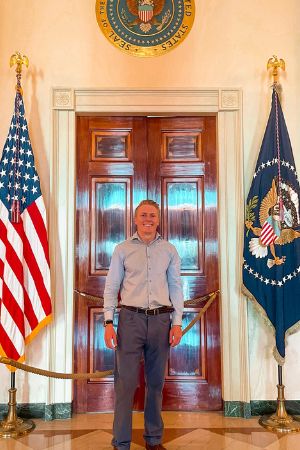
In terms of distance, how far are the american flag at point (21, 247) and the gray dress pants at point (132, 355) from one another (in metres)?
1.02

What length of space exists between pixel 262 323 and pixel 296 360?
1.37ft

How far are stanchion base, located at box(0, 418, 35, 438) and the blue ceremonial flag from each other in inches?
79.8

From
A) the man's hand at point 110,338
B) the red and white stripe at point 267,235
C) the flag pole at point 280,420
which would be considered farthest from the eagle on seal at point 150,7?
the flag pole at point 280,420

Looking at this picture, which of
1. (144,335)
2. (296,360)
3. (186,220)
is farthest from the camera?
(186,220)

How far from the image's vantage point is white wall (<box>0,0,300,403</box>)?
3797 mm

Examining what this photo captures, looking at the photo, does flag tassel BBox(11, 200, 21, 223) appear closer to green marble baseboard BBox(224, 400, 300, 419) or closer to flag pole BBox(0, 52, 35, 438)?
flag pole BBox(0, 52, 35, 438)

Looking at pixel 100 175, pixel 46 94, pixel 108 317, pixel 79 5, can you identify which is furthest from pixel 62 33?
pixel 108 317

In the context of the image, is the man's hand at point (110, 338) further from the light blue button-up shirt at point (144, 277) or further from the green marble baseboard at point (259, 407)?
the green marble baseboard at point (259, 407)

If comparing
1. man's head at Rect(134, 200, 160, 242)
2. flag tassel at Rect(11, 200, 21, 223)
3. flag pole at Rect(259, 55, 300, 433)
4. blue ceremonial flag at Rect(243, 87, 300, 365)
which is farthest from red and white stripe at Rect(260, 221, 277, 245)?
flag tassel at Rect(11, 200, 21, 223)

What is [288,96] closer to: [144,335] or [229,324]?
[229,324]

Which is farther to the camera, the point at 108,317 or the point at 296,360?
the point at 296,360

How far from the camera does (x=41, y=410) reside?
3.59 m

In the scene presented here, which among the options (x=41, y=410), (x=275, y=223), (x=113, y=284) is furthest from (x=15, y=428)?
(x=275, y=223)

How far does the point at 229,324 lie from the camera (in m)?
3.68
